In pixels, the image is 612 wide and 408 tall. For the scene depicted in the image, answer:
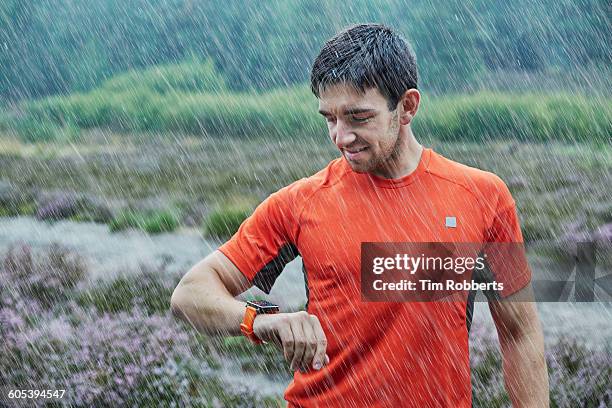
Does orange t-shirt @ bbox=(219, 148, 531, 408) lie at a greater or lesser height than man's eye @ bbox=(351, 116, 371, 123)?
lesser

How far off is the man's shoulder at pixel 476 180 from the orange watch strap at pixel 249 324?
25.3 inches

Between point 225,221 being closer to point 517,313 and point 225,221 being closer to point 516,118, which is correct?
point 516,118

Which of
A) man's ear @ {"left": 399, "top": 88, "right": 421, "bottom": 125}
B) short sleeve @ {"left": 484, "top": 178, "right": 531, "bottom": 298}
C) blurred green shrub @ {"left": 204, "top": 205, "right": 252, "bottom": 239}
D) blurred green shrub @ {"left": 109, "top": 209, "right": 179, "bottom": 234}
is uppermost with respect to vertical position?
man's ear @ {"left": 399, "top": 88, "right": 421, "bottom": 125}

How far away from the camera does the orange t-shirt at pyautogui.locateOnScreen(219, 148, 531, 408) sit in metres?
2.16

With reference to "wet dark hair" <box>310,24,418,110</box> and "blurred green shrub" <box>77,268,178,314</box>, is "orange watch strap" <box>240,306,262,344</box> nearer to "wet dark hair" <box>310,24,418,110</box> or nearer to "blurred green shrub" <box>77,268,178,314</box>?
"wet dark hair" <box>310,24,418,110</box>

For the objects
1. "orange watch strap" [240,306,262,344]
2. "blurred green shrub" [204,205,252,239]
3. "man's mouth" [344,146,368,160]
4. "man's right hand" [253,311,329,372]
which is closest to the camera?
"man's right hand" [253,311,329,372]

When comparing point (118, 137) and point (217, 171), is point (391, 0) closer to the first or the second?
point (217, 171)

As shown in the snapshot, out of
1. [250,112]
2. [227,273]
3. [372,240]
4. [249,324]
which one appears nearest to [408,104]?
[372,240]

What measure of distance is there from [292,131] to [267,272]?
5499 mm

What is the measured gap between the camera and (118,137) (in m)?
7.66

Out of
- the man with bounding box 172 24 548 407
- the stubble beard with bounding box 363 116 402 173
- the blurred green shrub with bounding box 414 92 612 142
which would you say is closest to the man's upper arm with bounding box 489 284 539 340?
the man with bounding box 172 24 548 407

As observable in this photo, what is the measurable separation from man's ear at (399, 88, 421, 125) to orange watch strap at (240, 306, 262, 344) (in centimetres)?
68

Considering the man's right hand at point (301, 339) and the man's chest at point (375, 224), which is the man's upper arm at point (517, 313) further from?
the man's right hand at point (301, 339)

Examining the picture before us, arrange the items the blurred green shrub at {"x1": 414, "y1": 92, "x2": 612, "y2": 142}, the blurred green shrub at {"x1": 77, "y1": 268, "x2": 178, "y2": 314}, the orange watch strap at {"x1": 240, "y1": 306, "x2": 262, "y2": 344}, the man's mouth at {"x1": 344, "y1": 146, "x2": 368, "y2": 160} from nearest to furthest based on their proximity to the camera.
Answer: the orange watch strap at {"x1": 240, "y1": 306, "x2": 262, "y2": 344}
the man's mouth at {"x1": 344, "y1": 146, "x2": 368, "y2": 160}
the blurred green shrub at {"x1": 77, "y1": 268, "x2": 178, "y2": 314}
the blurred green shrub at {"x1": 414, "y1": 92, "x2": 612, "y2": 142}
